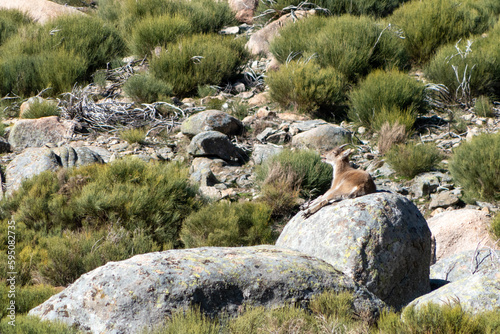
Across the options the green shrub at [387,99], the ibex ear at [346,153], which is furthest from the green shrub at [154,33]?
the ibex ear at [346,153]

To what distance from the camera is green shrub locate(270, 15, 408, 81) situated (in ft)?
36.1

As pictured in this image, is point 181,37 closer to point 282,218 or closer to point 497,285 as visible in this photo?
point 282,218

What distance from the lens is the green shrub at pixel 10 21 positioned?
1426 centimetres

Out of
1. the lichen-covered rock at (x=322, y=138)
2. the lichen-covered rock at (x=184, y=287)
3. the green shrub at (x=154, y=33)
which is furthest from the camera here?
the green shrub at (x=154, y=33)

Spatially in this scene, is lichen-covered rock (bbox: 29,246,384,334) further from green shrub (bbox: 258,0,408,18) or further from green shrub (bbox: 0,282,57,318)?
green shrub (bbox: 258,0,408,18)

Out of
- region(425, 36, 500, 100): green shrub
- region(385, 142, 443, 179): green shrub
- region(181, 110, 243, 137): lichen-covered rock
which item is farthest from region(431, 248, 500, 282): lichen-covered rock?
region(425, 36, 500, 100): green shrub

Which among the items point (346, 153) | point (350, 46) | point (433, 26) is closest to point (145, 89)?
point (350, 46)

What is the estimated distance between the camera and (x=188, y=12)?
14.1 metres

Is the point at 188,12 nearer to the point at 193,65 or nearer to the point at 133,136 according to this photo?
the point at 193,65

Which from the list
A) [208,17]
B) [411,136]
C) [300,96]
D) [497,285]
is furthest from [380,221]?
[208,17]

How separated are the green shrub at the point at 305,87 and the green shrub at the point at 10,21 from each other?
28.2 feet

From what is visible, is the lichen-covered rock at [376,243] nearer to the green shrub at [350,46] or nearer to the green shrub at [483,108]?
the green shrub at [483,108]

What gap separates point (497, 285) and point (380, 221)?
3.35 feet

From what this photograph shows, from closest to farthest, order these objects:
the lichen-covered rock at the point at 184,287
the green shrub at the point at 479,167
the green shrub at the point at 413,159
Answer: the lichen-covered rock at the point at 184,287 < the green shrub at the point at 479,167 < the green shrub at the point at 413,159
